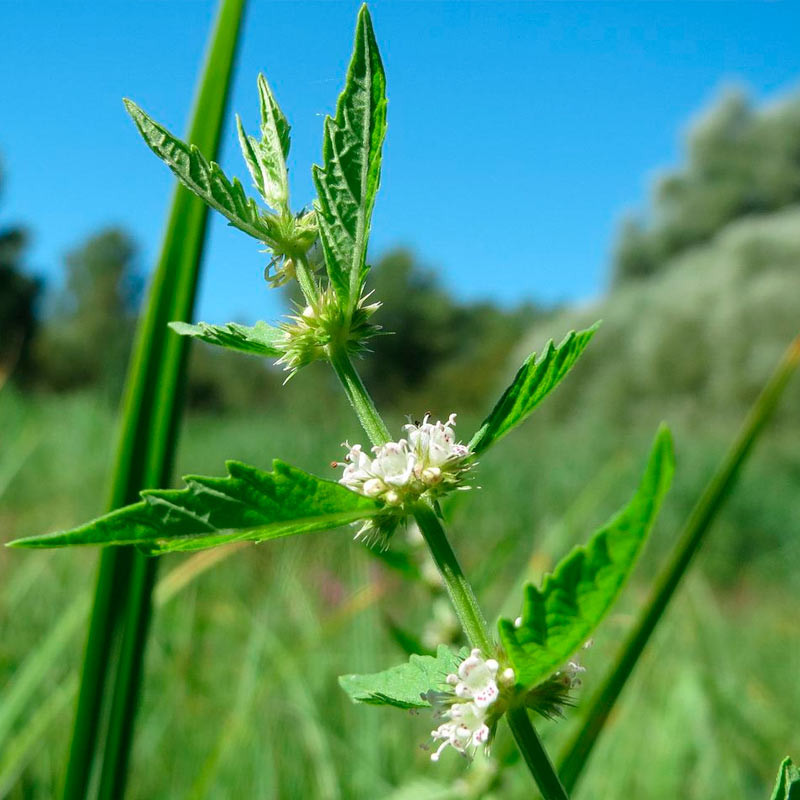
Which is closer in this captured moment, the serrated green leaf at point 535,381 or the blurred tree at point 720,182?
the serrated green leaf at point 535,381

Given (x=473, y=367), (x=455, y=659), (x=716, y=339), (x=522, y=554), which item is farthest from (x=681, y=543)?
(x=473, y=367)

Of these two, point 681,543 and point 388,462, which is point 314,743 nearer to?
point 681,543

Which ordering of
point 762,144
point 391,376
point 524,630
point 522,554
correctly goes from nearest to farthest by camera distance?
point 524,630 < point 522,554 < point 762,144 < point 391,376

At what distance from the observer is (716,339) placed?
787 cm

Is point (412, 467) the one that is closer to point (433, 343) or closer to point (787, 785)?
point (787, 785)

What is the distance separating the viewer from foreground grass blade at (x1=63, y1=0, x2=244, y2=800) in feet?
1.69

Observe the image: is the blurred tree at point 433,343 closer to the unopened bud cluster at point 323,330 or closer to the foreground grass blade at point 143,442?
the foreground grass blade at point 143,442

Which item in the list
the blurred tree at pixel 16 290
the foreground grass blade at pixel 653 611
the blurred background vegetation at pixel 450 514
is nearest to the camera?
the foreground grass blade at pixel 653 611

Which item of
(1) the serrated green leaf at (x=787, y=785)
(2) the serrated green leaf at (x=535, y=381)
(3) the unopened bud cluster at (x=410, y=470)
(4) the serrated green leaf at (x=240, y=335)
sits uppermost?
(4) the serrated green leaf at (x=240, y=335)

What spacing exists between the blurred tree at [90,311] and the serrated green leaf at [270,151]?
12.9m

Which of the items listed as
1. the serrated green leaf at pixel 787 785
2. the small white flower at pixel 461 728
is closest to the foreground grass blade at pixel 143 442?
the small white flower at pixel 461 728

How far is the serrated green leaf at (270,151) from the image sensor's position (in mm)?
308

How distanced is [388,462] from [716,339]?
321 inches

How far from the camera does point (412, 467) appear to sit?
12.8 inches
